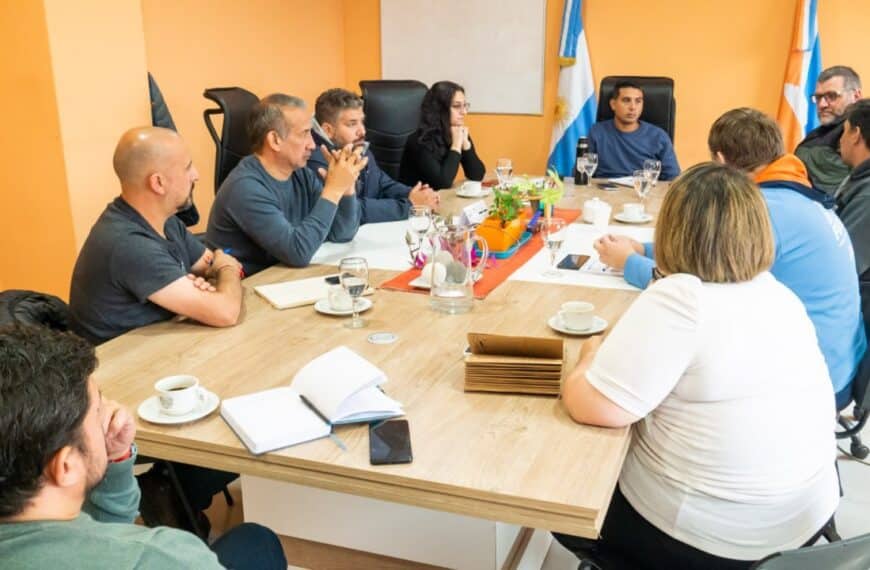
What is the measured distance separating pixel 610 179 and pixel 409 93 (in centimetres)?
130

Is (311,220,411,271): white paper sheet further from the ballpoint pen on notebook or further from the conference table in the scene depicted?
the ballpoint pen on notebook

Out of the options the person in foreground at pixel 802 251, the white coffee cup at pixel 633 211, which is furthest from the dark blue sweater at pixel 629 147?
the person in foreground at pixel 802 251

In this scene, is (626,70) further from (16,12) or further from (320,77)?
(16,12)

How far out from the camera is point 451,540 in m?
1.90

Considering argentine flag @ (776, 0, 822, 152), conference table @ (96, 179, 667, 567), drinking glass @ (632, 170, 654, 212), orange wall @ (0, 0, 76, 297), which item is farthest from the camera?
argentine flag @ (776, 0, 822, 152)

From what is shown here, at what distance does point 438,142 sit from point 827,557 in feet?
10.6

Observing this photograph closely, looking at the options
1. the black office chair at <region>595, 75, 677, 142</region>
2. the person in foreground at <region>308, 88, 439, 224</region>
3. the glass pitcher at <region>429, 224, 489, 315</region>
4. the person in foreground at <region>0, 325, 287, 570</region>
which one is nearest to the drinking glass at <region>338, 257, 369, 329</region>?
the glass pitcher at <region>429, 224, 489, 315</region>

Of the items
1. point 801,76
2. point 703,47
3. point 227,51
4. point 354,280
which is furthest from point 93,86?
point 801,76

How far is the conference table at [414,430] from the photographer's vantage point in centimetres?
132

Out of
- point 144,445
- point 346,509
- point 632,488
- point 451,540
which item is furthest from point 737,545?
point 144,445

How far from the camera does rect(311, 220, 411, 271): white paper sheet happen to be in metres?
2.63

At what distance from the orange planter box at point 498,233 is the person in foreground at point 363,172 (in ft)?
2.06

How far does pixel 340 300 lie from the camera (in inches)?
83.9

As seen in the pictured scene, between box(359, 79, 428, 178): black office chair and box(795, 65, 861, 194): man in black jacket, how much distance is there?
207 centimetres
